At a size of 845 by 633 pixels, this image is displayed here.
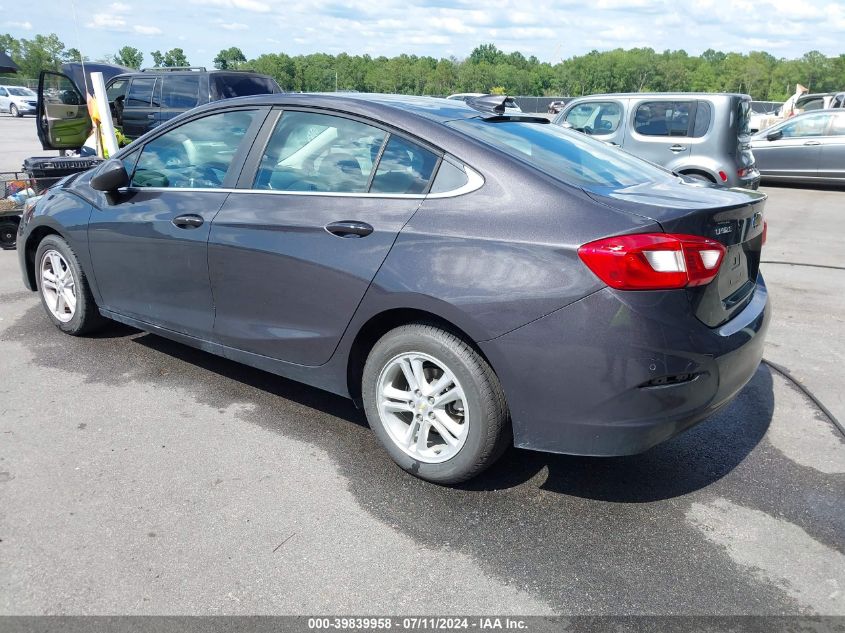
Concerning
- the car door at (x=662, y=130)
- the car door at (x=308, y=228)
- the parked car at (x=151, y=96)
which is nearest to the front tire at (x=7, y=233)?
the parked car at (x=151, y=96)

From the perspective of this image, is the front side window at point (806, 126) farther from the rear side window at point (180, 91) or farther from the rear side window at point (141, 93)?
the rear side window at point (141, 93)

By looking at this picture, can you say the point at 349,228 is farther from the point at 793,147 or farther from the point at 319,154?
the point at 793,147

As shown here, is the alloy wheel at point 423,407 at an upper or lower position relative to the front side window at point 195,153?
lower

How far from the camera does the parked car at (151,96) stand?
9617mm

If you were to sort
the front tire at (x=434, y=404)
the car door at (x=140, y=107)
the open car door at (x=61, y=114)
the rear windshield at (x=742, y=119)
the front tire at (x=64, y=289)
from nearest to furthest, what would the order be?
the front tire at (x=434, y=404), the front tire at (x=64, y=289), the open car door at (x=61, y=114), the rear windshield at (x=742, y=119), the car door at (x=140, y=107)

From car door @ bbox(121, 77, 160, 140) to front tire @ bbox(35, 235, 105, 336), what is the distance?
10.1 metres

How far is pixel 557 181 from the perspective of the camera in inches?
113

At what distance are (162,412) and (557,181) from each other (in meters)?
2.40

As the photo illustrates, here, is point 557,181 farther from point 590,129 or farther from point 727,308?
point 590,129

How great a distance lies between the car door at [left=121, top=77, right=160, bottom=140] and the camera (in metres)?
14.3

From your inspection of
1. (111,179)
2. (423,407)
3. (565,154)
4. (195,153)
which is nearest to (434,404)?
(423,407)

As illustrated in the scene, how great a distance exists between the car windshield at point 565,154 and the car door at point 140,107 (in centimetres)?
1232

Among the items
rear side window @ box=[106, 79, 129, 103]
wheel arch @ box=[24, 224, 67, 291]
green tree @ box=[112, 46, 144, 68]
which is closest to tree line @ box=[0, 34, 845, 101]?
green tree @ box=[112, 46, 144, 68]

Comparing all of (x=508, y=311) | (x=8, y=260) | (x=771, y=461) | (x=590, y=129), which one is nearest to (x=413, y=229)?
(x=508, y=311)
